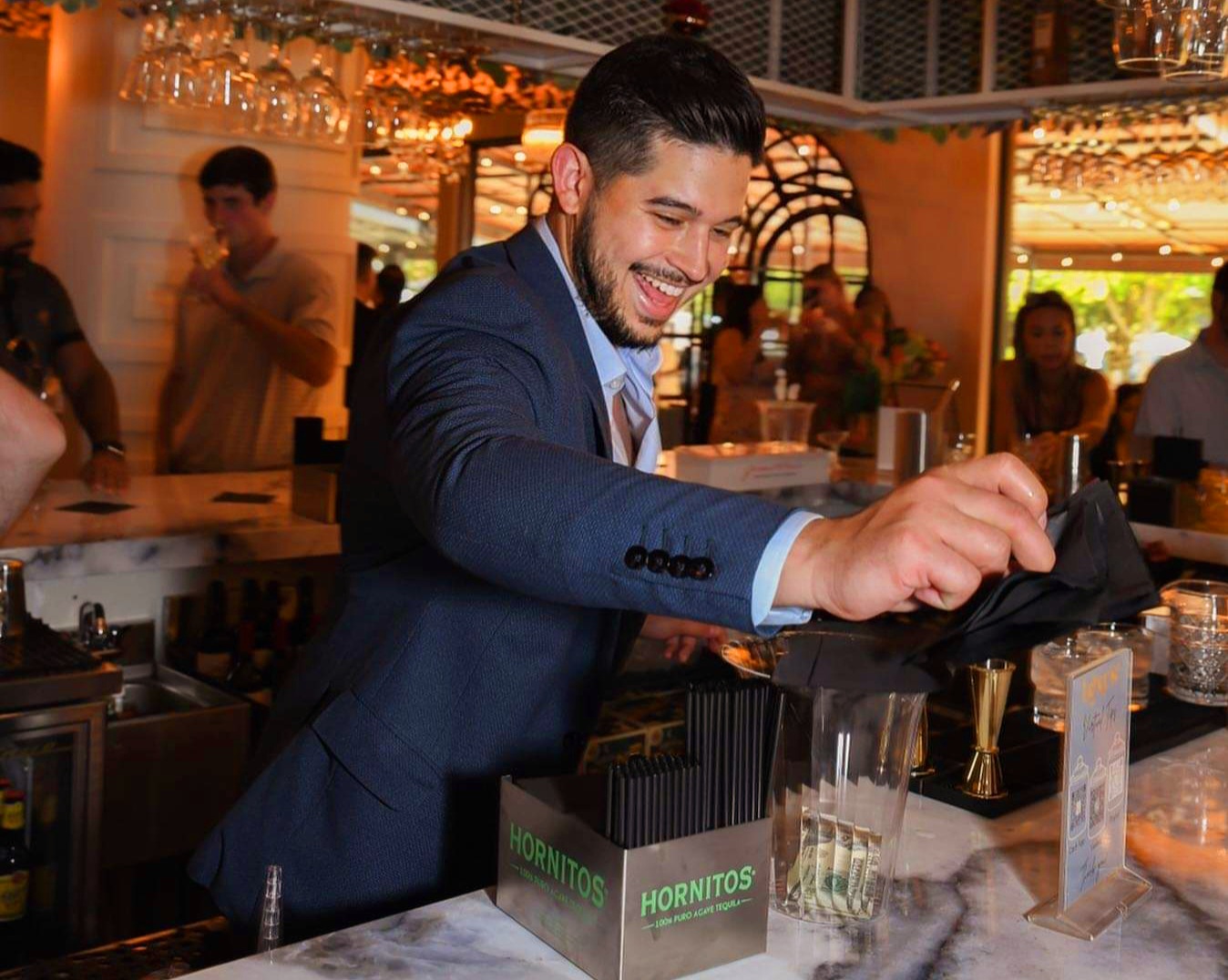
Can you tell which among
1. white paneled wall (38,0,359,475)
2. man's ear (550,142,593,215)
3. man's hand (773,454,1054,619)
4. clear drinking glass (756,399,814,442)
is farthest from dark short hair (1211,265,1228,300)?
man's hand (773,454,1054,619)

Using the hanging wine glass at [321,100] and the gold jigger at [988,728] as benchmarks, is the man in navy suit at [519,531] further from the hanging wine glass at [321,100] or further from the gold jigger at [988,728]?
the hanging wine glass at [321,100]

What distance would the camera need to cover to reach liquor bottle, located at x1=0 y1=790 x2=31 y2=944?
2443mm

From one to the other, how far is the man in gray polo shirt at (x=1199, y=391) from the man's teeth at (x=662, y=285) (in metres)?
3.46

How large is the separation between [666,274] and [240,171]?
12.2ft

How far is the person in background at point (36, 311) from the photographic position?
167 inches

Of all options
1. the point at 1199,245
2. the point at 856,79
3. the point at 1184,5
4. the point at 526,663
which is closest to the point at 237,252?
the point at 856,79

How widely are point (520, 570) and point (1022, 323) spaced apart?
17.0 feet

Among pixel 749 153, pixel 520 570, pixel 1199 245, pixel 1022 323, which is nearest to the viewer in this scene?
A: pixel 520 570

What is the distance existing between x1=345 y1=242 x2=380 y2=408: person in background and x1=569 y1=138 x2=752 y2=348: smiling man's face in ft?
16.4

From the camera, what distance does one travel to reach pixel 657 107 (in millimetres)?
1557

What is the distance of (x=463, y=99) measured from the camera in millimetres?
5348

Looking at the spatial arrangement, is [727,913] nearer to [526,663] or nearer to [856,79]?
[526,663]

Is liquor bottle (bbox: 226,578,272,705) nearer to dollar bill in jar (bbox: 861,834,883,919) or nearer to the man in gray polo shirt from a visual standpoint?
dollar bill in jar (bbox: 861,834,883,919)

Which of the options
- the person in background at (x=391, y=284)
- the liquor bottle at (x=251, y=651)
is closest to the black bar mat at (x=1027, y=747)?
the liquor bottle at (x=251, y=651)
